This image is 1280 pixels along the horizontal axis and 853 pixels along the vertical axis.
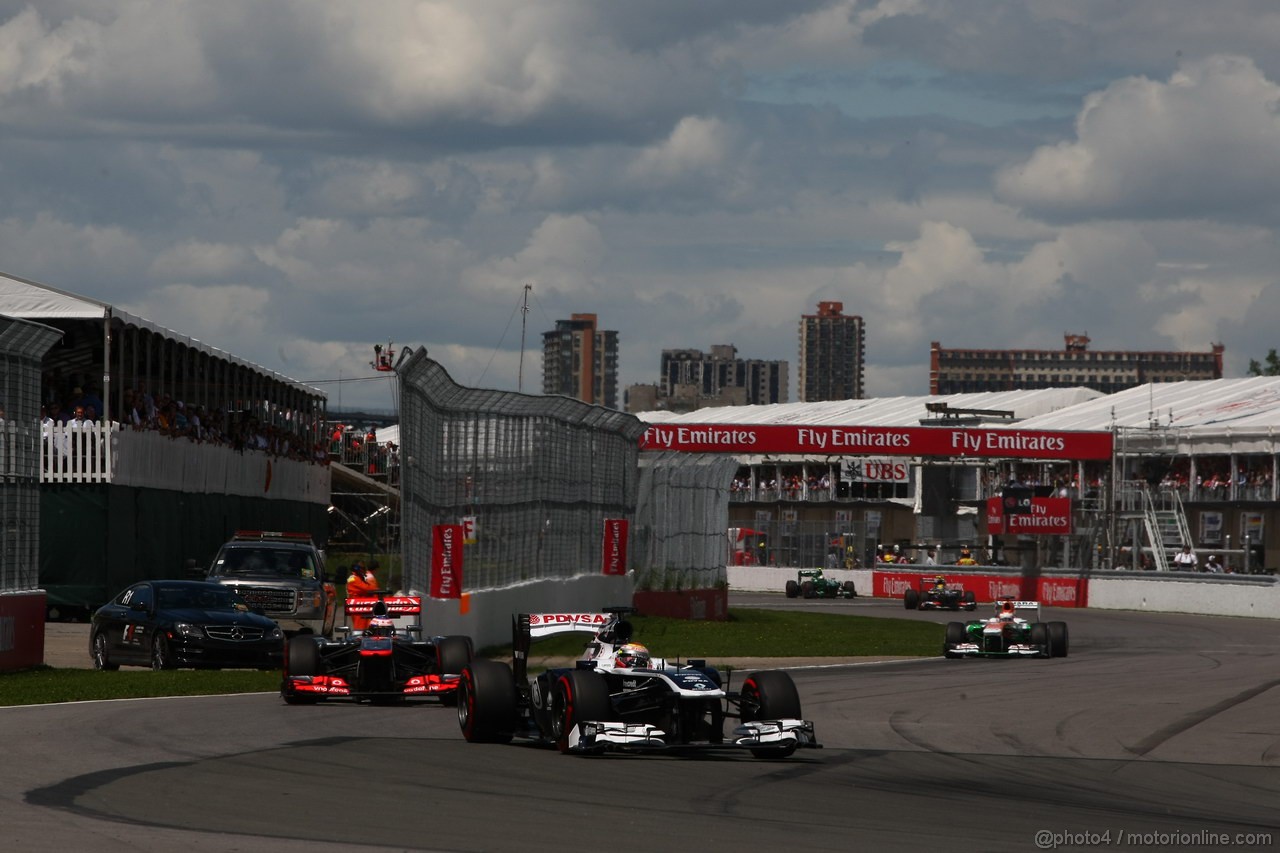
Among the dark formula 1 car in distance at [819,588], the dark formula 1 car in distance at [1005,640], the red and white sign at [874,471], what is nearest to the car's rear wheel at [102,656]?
the dark formula 1 car in distance at [1005,640]

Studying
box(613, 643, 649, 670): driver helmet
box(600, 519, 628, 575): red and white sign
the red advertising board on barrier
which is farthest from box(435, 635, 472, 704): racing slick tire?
the red advertising board on barrier

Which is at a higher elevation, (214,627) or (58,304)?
(58,304)

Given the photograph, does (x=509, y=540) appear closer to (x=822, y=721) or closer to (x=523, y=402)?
(x=523, y=402)

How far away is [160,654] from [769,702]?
9.93 m

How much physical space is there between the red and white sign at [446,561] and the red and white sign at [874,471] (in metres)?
56.3

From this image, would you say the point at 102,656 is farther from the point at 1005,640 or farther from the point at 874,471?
the point at 874,471

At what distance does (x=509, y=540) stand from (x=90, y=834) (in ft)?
58.6

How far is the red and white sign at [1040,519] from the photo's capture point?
2180 inches

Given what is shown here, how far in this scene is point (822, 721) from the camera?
54.8 ft

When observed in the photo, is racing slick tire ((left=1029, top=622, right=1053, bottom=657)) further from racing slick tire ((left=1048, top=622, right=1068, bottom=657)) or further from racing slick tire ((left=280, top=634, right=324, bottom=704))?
racing slick tire ((left=280, top=634, right=324, bottom=704))

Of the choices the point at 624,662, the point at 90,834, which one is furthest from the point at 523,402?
the point at 90,834

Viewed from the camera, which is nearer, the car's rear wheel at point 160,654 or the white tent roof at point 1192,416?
the car's rear wheel at point 160,654

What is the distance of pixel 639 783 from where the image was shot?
11570 mm

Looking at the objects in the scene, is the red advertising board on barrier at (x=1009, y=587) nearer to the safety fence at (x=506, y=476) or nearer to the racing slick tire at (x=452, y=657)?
the safety fence at (x=506, y=476)
